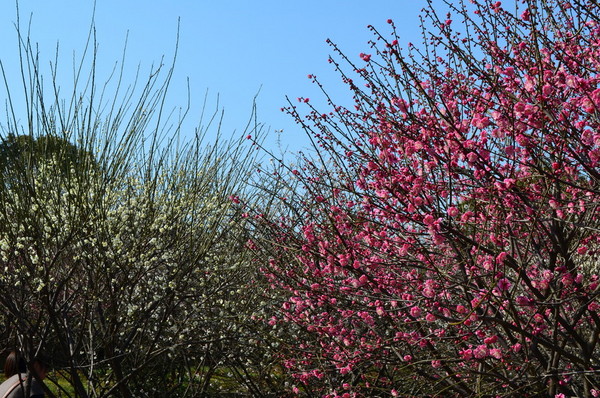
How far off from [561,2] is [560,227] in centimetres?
190

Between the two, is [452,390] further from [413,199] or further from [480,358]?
[413,199]

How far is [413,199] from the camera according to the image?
13.4 feet

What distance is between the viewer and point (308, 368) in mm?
7395

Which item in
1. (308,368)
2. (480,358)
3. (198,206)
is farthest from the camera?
(198,206)

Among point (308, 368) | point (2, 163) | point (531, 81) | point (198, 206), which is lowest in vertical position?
point (308, 368)

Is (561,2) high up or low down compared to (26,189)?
down

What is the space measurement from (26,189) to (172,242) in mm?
1827

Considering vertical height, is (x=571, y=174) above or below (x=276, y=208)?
below

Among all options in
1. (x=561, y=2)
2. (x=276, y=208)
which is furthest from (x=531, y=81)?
(x=276, y=208)

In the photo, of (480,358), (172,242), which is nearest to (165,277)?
(172,242)

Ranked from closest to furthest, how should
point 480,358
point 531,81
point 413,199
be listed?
point 531,81
point 413,199
point 480,358

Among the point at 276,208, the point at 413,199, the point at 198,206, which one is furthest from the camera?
the point at 276,208

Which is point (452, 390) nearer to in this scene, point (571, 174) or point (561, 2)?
point (571, 174)

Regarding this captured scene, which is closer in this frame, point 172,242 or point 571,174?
point 571,174
